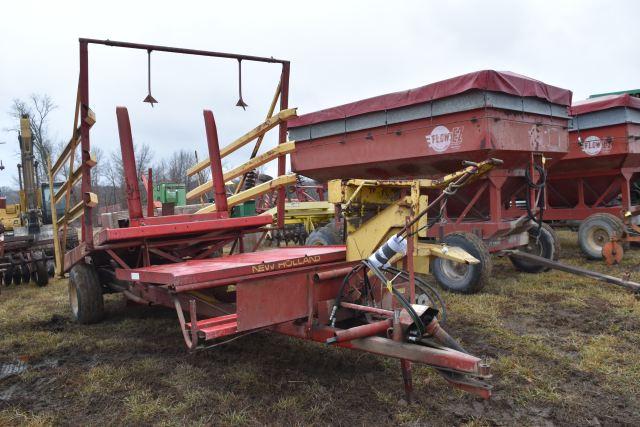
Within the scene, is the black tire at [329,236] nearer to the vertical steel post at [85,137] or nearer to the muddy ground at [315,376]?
the muddy ground at [315,376]

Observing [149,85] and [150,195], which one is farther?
[150,195]

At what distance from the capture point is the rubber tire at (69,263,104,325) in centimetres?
530

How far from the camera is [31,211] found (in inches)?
390

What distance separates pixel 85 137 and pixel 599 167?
8.80 metres

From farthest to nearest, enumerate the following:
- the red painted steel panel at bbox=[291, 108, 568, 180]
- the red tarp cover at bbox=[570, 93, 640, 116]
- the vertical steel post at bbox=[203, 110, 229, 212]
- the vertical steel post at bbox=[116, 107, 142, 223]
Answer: the red tarp cover at bbox=[570, 93, 640, 116] → the red painted steel panel at bbox=[291, 108, 568, 180] → the vertical steel post at bbox=[203, 110, 229, 212] → the vertical steel post at bbox=[116, 107, 142, 223]

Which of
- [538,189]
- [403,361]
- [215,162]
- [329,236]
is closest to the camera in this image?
[403,361]

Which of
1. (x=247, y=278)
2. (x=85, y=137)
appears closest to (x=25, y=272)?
(x=85, y=137)

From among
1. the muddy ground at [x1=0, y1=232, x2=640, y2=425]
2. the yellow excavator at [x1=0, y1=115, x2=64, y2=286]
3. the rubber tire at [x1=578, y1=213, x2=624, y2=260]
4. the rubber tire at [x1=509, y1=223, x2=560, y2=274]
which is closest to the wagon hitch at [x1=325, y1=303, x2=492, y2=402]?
the muddy ground at [x1=0, y1=232, x2=640, y2=425]

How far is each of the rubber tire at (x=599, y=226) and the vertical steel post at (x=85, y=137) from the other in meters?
7.79

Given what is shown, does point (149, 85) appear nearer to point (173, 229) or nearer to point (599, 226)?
point (173, 229)

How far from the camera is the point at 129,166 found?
439 centimetres

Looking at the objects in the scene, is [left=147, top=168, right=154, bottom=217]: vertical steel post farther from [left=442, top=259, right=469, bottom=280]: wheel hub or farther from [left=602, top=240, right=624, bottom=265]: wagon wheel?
[left=602, top=240, right=624, bottom=265]: wagon wheel

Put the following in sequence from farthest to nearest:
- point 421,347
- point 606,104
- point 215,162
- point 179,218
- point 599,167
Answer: point 599,167 → point 606,104 → point 215,162 → point 179,218 → point 421,347

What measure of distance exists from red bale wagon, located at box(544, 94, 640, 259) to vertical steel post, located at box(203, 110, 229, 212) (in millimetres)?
6289
